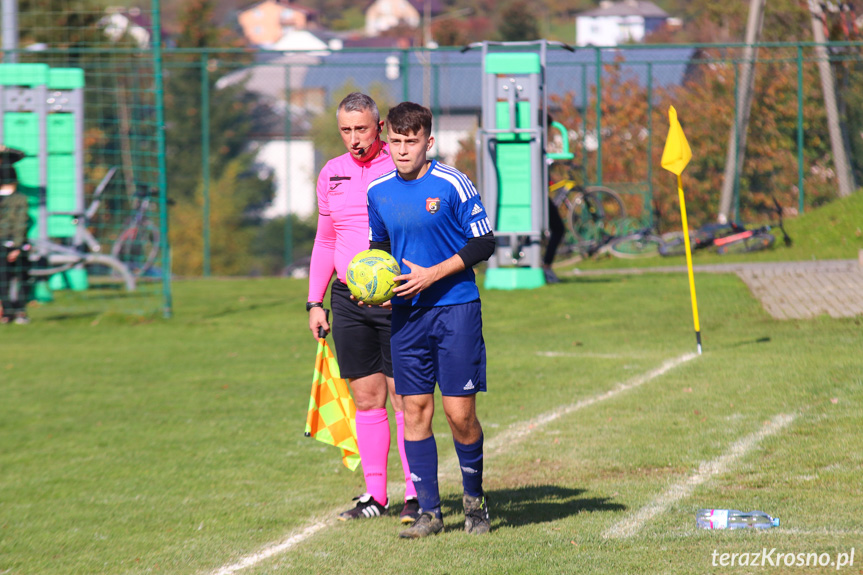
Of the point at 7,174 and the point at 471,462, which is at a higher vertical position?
the point at 7,174

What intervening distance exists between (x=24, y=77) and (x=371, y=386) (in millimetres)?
13820

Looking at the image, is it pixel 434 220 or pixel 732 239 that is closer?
pixel 434 220

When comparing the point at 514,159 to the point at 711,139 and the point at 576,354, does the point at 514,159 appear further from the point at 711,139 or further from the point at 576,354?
the point at 711,139

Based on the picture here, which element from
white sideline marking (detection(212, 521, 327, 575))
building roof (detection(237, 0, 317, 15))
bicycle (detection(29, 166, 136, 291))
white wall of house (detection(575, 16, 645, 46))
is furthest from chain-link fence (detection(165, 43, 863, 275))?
building roof (detection(237, 0, 317, 15))

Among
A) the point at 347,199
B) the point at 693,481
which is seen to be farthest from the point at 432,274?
the point at 693,481

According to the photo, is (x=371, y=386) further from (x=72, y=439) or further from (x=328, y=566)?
(x=72, y=439)

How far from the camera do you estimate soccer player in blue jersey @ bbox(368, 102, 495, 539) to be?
4828 mm

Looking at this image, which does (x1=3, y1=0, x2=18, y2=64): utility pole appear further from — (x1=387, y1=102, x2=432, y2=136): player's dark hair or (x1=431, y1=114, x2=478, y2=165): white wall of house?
(x1=431, y1=114, x2=478, y2=165): white wall of house

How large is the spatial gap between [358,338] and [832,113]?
719 inches

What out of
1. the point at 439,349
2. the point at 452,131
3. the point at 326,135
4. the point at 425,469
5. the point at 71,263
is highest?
the point at 326,135

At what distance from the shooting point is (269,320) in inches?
575

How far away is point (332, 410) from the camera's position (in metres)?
6.05

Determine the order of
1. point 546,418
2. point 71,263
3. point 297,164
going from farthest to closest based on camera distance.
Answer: point 297,164
point 71,263
point 546,418

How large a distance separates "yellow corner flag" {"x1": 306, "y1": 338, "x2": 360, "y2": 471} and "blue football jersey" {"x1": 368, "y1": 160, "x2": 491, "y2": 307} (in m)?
1.20
